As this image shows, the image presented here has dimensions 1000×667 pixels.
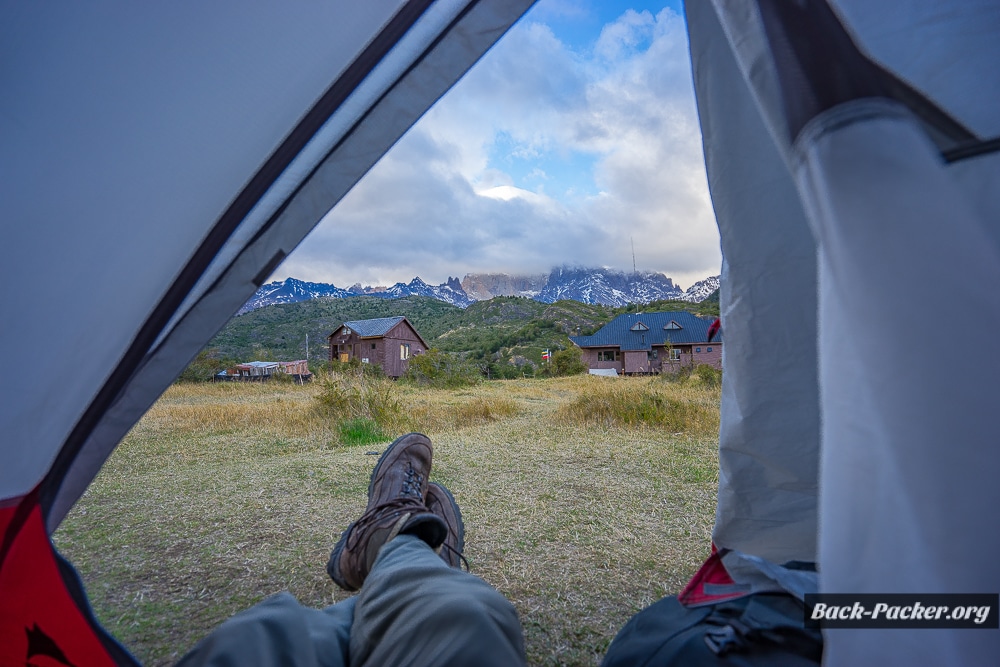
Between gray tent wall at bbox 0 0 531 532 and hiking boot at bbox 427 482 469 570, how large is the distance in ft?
2.69

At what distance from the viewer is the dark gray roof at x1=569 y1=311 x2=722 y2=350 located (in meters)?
19.6

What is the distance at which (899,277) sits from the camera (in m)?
0.33

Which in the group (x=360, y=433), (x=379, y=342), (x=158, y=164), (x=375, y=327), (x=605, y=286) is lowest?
(x=360, y=433)

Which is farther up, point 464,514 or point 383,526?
point 383,526

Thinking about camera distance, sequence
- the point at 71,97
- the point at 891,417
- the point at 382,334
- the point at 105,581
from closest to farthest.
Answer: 1. the point at 891,417
2. the point at 71,97
3. the point at 105,581
4. the point at 382,334

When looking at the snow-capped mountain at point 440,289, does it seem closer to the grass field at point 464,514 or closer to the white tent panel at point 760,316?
the grass field at point 464,514

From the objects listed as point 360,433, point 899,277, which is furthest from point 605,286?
point 899,277

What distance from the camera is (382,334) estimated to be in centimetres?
2027

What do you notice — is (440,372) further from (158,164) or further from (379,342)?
(379,342)

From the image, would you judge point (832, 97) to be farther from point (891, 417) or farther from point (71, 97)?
point (71, 97)

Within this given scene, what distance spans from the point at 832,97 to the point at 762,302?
0.53m

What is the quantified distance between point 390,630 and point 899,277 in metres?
0.76

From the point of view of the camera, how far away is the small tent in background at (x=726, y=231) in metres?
0.30

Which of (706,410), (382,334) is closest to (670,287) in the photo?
(382,334)
